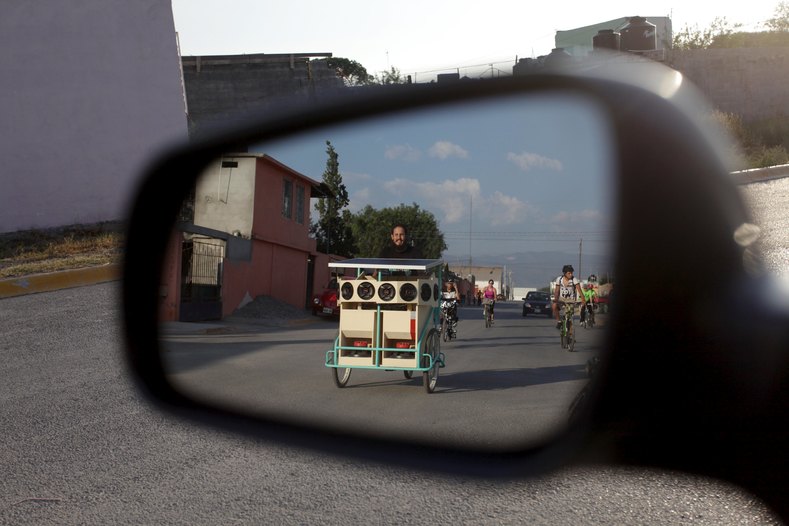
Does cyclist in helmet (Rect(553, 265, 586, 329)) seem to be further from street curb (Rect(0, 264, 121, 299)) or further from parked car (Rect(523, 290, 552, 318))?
street curb (Rect(0, 264, 121, 299))

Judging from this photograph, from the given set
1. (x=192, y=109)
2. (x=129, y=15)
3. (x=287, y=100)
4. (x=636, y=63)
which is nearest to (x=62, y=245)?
(x=129, y=15)

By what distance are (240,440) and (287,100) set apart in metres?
2.15

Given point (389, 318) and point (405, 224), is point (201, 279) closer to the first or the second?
point (389, 318)

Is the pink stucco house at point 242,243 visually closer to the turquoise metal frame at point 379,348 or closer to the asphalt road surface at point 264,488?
the turquoise metal frame at point 379,348

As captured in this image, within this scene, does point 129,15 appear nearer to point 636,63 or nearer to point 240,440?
point 240,440

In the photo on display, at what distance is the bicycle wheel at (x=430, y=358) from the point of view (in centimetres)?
581

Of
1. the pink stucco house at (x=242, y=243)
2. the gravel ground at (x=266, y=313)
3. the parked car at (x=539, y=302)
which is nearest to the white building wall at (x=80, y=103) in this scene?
the gravel ground at (x=266, y=313)

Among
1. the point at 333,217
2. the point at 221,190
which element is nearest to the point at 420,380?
the point at 221,190

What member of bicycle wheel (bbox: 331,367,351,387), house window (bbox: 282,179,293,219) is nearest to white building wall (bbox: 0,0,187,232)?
bicycle wheel (bbox: 331,367,351,387)

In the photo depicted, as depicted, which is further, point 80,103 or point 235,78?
point 235,78

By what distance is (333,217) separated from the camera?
131 inches

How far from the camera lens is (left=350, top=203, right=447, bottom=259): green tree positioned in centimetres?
263

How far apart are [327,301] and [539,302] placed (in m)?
2.24

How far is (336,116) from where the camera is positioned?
316 centimetres
